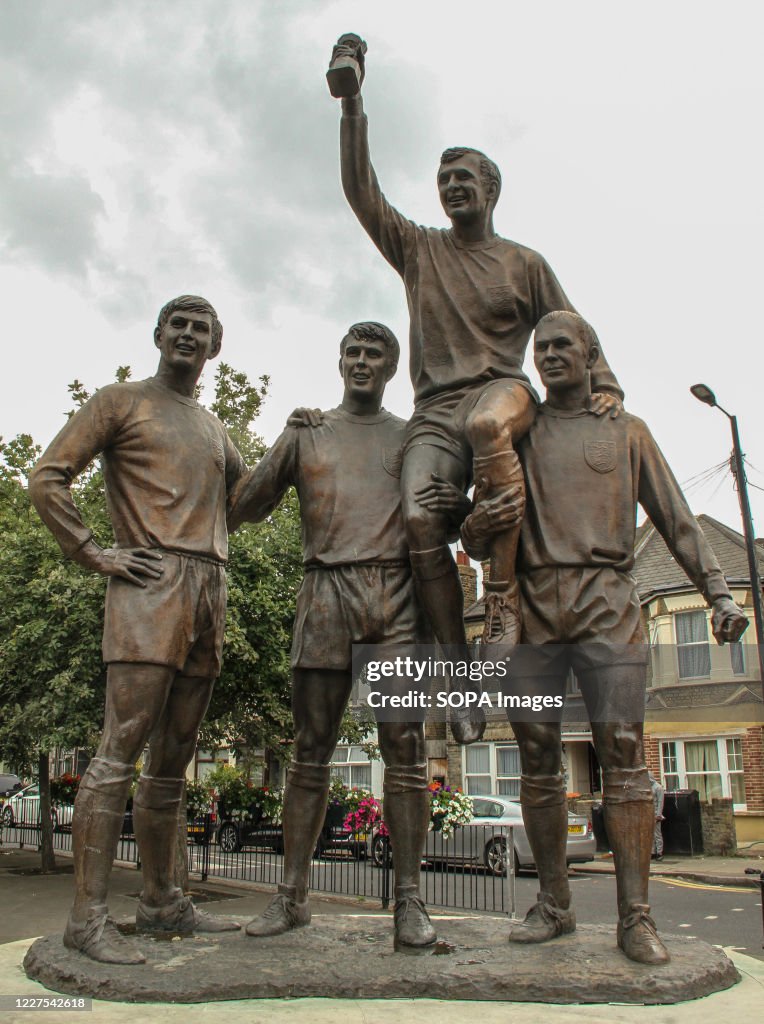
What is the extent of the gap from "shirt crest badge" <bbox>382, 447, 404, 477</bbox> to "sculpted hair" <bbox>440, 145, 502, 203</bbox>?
132 cm

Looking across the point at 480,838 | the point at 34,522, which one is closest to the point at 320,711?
the point at 480,838

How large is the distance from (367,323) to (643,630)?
1.85 m

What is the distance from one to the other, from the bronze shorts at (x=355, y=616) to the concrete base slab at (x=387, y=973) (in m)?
1.16

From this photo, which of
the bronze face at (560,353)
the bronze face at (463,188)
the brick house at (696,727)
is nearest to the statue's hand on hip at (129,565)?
the bronze face at (560,353)

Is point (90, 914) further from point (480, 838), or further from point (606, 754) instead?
point (480, 838)

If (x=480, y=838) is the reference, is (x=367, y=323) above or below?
above

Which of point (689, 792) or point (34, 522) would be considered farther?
point (689, 792)

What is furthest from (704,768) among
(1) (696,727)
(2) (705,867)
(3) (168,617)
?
(3) (168,617)

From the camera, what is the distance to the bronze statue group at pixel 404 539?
3.90 meters

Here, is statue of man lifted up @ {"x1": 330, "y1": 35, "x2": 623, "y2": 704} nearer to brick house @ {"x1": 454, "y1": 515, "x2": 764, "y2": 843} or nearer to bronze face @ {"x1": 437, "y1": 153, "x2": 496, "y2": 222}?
bronze face @ {"x1": 437, "y1": 153, "x2": 496, "y2": 222}


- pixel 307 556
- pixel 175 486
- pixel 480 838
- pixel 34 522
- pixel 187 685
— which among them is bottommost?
pixel 480 838

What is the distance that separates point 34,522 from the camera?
16.8m
